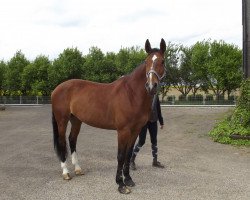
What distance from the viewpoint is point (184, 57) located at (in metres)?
43.9

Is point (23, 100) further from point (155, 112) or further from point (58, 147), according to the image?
point (155, 112)

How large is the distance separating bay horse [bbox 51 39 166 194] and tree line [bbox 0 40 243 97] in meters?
30.4

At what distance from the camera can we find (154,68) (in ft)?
18.5

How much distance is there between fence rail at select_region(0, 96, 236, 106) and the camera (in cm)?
3366

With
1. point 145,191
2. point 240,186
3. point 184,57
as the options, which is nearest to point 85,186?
point 145,191

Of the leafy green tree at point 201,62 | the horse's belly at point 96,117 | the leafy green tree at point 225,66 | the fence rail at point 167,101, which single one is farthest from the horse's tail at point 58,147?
the leafy green tree at point 201,62

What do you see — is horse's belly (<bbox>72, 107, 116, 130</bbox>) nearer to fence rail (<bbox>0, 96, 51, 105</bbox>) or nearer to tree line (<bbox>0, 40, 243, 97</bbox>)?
tree line (<bbox>0, 40, 243, 97</bbox>)

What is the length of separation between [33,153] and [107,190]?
4159 millimetres

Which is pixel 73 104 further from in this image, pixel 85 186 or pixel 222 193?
pixel 222 193

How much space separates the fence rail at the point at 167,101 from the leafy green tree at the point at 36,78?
1.90 m

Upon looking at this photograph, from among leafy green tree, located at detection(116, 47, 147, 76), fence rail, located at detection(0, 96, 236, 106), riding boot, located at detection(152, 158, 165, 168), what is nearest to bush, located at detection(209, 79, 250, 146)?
riding boot, located at detection(152, 158, 165, 168)

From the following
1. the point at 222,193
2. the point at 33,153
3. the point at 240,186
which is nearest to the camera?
the point at 222,193

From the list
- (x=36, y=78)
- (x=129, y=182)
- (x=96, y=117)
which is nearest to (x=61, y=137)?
(x=96, y=117)

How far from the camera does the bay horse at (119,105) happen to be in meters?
5.86
